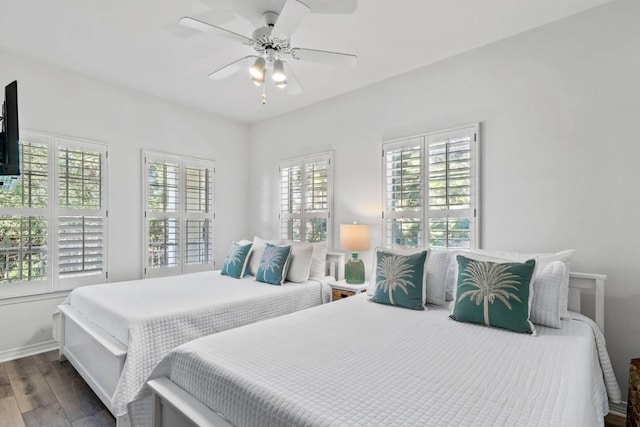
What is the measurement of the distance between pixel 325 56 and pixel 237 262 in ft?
7.37

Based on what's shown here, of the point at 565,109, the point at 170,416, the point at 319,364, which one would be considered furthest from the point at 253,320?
the point at 565,109

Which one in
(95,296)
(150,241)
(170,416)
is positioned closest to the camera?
(170,416)

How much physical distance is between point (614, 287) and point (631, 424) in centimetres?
82

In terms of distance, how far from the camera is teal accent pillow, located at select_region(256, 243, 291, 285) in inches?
129

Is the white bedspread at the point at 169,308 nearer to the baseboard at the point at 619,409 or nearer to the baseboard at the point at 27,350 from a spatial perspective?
the baseboard at the point at 27,350

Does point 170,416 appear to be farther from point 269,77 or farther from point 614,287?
point 269,77

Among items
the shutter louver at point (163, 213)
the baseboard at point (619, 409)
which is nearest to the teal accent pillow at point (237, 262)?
the shutter louver at point (163, 213)

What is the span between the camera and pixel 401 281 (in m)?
2.47

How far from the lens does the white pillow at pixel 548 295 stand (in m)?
1.97

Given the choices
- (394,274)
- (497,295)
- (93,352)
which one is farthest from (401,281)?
(93,352)

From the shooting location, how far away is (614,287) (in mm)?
2252

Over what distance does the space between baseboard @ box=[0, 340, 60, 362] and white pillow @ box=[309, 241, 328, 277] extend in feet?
8.73

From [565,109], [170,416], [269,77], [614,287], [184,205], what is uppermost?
[269,77]

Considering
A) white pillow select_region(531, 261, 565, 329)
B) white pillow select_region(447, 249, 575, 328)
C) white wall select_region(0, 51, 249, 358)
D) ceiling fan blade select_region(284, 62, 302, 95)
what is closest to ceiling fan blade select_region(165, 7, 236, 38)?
ceiling fan blade select_region(284, 62, 302, 95)
